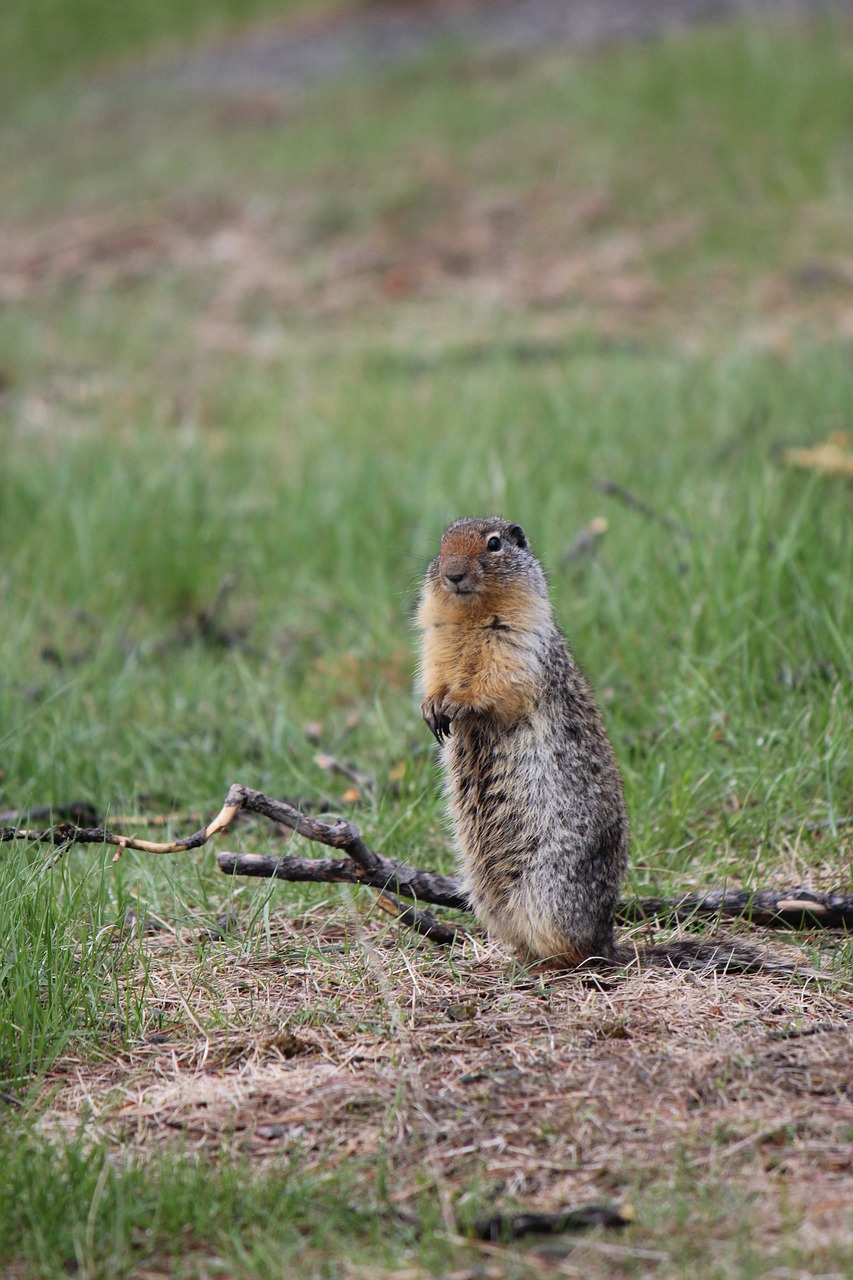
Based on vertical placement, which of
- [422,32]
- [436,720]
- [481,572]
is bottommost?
[436,720]

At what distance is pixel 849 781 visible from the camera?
4156 millimetres

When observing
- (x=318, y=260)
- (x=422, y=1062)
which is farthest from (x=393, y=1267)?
(x=318, y=260)

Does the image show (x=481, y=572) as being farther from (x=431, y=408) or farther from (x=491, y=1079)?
(x=431, y=408)

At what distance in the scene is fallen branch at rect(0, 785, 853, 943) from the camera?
3.23 m

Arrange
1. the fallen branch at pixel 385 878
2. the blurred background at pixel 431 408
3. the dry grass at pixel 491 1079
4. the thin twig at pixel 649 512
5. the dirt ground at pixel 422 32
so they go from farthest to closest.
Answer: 1. the dirt ground at pixel 422 32
2. the thin twig at pixel 649 512
3. the blurred background at pixel 431 408
4. the fallen branch at pixel 385 878
5. the dry grass at pixel 491 1079

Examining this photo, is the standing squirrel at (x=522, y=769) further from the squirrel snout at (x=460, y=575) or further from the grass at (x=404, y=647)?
the grass at (x=404, y=647)

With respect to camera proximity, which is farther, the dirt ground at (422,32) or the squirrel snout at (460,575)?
the dirt ground at (422,32)

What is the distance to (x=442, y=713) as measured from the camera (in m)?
3.45

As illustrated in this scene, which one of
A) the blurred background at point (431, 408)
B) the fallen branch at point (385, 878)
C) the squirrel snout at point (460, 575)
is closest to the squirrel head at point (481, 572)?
the squirrel snout at point (460, 575)

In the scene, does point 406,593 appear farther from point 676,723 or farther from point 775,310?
point 775,310

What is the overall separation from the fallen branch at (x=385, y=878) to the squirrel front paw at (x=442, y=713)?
0.35 metres

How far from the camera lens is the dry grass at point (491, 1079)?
2512 mm

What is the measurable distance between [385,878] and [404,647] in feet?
6.77

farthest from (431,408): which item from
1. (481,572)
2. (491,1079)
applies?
(491,1079)
